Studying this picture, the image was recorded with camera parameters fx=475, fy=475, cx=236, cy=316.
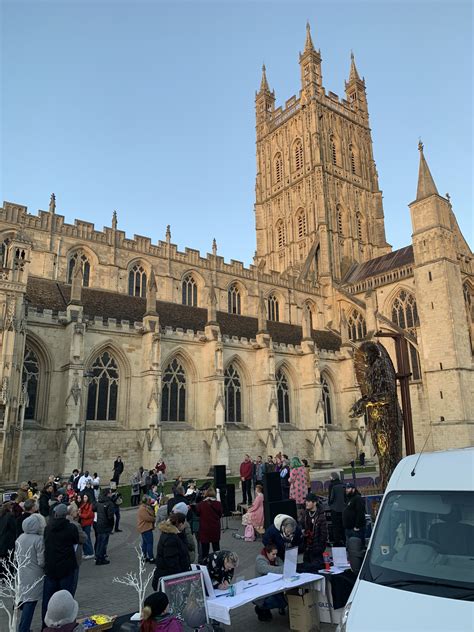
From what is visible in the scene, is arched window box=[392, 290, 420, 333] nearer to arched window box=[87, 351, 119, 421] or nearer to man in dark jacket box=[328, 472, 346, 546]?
arched window box=[87, 351, 119, 421]

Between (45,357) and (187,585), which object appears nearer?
(187,585)

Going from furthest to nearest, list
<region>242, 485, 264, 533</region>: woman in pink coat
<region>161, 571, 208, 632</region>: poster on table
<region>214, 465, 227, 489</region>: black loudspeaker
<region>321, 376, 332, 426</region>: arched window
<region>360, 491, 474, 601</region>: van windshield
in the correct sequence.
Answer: <region>321, 376, 332, 426</region>: arched window < <region>214, 465, 227, 489</region>: black loudspeaker < <region>242, 485, 264, 533</region>: woman in pink coat < <region>161, 571, 208, 632</region>: poster on table < <region>360, 491, 474, 601</region>: van windshield

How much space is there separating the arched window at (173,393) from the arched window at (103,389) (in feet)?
8.66

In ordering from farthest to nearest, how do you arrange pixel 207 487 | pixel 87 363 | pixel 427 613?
1. pixel 87 363
2. pixel 207 487
3. pixel 427 613

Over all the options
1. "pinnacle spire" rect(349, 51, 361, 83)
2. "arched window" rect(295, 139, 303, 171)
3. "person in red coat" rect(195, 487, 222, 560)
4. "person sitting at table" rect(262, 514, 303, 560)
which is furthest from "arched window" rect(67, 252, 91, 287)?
"pinnacle spire" rect(349, 51, 361, 83)

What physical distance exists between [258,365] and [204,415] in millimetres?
4748

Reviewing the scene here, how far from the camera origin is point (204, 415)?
82.8ft

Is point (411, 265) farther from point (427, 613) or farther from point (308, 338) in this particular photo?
point (427, 613)

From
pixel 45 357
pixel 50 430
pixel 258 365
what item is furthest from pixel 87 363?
pixel 258 365

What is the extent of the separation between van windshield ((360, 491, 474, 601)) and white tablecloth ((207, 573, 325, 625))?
5.32 ft

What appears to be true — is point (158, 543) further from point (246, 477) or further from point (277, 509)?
point (246, 477)

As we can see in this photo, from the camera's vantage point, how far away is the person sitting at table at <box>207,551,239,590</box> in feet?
17.9

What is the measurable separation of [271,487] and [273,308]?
30.2m

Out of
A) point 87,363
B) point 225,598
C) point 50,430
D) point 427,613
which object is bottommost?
point 225,598
